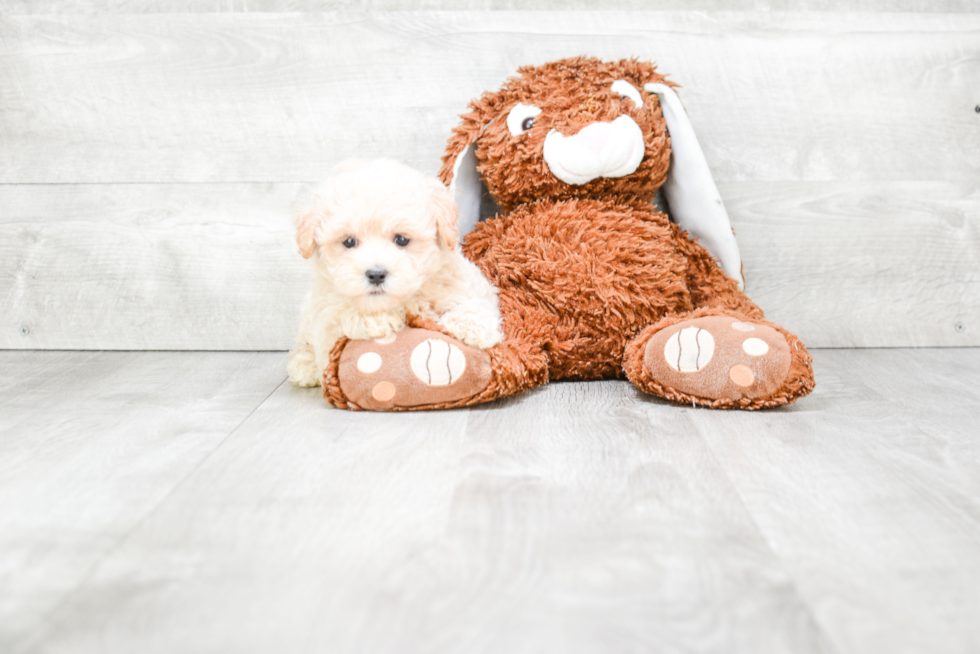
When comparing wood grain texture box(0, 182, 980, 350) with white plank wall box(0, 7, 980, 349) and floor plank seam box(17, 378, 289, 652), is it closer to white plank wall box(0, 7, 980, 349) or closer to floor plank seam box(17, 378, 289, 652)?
white plank wall box(0, 7, 980, 349)

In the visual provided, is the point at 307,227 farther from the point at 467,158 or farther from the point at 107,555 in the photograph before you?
the point at 107,555

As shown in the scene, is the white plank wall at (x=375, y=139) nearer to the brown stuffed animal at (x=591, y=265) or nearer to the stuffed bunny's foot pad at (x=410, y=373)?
the brown stuffed animal at (x=591, y=265)

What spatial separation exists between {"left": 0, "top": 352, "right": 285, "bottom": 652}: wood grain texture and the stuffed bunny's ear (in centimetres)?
74

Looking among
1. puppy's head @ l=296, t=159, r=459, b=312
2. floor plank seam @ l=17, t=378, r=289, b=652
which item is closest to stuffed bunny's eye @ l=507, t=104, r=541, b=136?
puppy's head @ l=296, t=159, r=459, b=312

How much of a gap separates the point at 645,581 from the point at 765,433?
39cm

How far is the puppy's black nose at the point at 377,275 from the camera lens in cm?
93

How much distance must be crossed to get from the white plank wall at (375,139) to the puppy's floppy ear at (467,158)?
15 cm

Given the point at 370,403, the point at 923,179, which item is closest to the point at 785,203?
the point at 923,179

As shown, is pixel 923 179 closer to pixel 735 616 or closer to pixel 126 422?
pixel 735 616

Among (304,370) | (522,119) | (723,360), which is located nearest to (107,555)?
(304,370)

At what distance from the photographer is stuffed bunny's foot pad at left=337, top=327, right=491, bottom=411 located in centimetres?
96

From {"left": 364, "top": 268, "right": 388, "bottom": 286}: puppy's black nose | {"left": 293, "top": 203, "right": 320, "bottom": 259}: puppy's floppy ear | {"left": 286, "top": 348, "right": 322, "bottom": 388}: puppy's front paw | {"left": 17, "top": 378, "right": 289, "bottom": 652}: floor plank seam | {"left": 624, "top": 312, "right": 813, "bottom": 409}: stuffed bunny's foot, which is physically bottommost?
{"left": 286, "top": 348, "right": 322, "bottom": 388}: puppy's front paw

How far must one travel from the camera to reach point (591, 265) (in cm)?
111

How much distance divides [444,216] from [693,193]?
47cm
